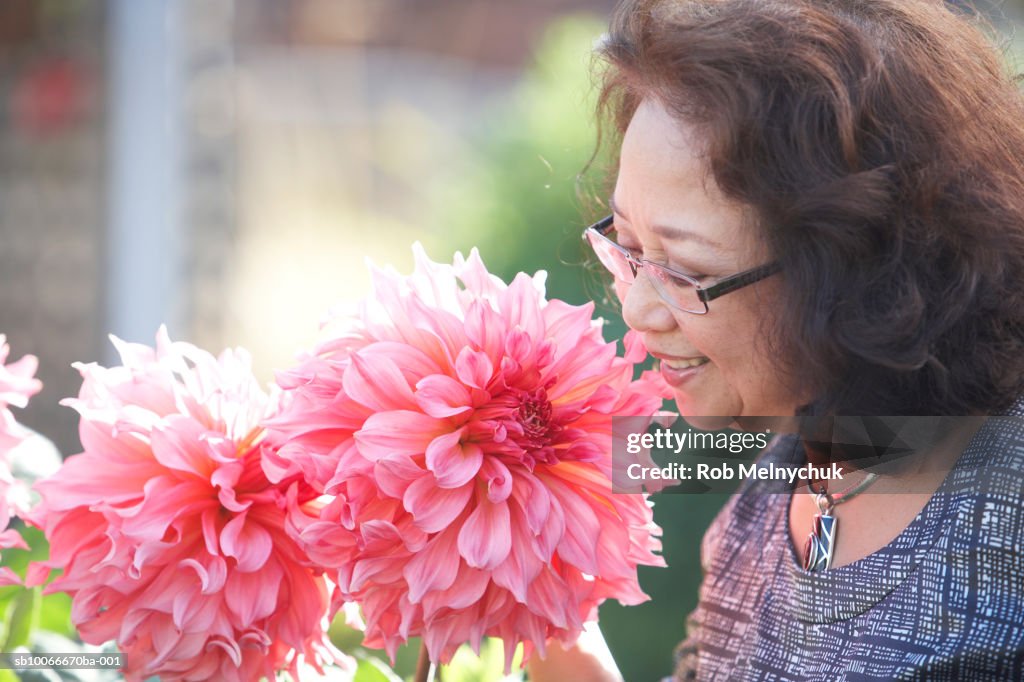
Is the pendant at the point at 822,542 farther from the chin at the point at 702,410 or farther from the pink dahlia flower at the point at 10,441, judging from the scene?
the pink dahlia flower at the point at 10,441

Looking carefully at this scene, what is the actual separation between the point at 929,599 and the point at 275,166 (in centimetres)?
689

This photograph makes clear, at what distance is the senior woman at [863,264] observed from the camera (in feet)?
3.02

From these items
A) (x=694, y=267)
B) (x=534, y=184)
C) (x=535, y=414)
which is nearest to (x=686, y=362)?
(x=694, y=267)

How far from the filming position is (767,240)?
958 mm

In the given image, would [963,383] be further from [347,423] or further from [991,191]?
[347,423]

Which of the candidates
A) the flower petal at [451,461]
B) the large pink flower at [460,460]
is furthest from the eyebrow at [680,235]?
the flower petal at [451,461]

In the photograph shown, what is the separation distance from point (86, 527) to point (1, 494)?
3.1 inches

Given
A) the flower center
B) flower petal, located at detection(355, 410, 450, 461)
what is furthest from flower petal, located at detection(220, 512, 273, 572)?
the flower center

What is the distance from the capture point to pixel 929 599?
3.04ft

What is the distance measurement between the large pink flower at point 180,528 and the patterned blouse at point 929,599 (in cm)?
47

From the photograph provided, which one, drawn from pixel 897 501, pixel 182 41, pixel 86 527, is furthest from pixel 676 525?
pixel 182 41

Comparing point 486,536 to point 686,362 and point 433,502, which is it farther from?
point 686,362

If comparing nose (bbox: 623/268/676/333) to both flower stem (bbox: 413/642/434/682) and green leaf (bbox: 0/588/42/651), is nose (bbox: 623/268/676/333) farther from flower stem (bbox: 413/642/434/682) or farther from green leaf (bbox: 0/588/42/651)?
green leaf (bbox: 0/588/42/651)

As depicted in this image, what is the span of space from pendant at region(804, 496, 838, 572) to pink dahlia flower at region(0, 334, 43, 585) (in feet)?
2.43
